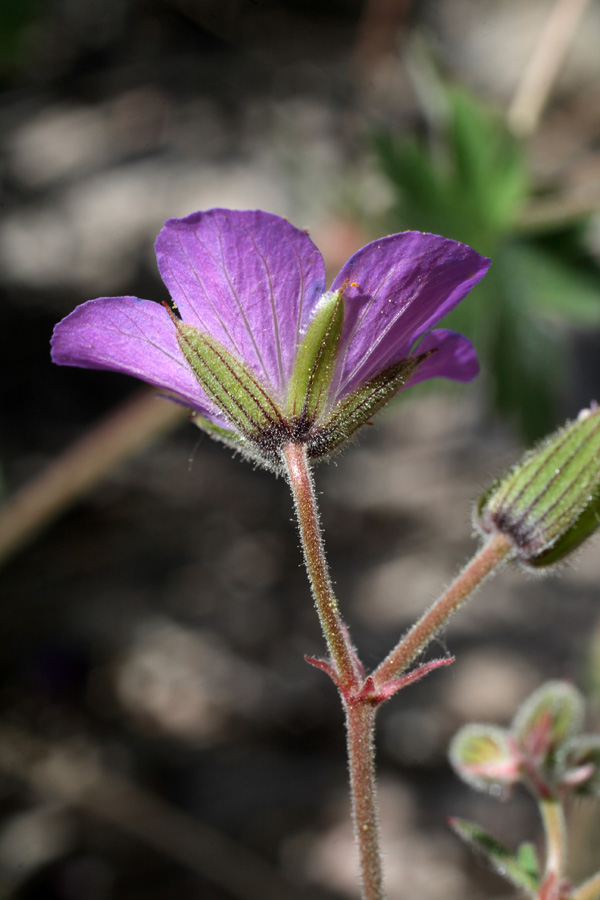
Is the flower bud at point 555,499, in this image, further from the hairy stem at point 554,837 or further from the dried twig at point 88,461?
the dried twig at point 88,461

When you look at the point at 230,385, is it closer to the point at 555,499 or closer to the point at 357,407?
the point at 357,407

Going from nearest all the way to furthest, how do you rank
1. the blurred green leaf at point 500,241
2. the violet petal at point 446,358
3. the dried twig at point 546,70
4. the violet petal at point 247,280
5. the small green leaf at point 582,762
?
the violet petal at point 247,280
the violet petal at point 446,358
the small green leaf at point 582,762
the blurred green leaf at point 500,241
the dried twig at point 546,70

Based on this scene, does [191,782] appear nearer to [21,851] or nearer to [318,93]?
[21,851]

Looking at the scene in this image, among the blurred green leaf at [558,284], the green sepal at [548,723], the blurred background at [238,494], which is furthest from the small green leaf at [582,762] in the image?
the blurred green leaf at [558,284]

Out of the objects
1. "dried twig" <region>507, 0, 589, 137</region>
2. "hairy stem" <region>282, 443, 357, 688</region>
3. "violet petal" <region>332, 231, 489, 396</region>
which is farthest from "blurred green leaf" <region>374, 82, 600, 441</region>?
"hairy stem" <region>282, 443, 357, 688</region>

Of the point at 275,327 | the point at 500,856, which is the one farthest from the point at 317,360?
the point at 500,856

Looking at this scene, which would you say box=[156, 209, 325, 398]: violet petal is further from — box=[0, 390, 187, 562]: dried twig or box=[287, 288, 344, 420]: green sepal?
box=[0, 390, 187, 562]: dried twig
